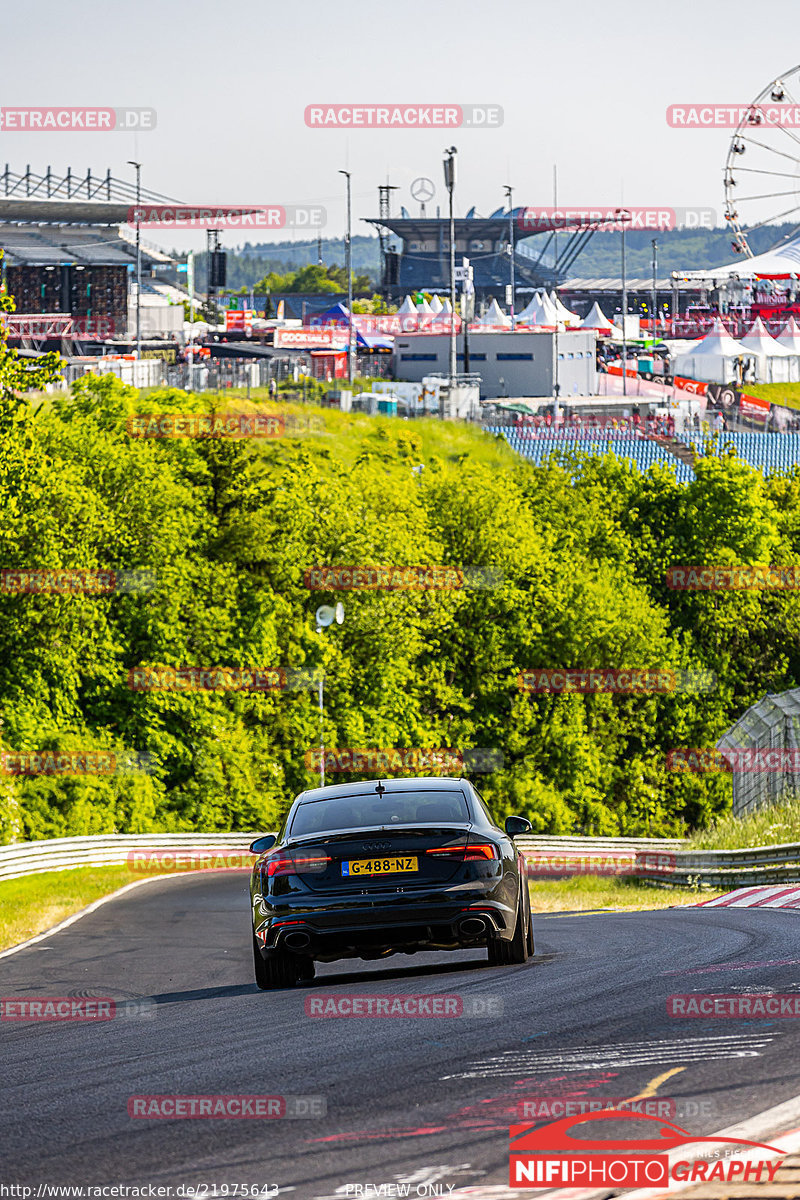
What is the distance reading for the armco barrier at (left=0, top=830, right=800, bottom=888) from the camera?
23.7 metres

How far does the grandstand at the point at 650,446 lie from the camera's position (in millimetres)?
69625

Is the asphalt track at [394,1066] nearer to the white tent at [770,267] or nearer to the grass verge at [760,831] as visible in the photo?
the grass verge at [760,831]

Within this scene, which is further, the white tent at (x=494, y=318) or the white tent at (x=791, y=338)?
the white tent at (x=494, y=318)

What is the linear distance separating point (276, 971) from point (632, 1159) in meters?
5.59

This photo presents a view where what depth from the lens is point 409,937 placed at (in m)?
9.76

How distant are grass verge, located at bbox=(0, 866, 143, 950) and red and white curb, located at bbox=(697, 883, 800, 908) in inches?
345

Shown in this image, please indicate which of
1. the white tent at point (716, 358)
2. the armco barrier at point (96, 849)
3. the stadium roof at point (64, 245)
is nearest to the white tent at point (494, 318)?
the white tent at point (716, 358)

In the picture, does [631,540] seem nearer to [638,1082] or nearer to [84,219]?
[638,1082]

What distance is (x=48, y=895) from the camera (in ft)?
89.7

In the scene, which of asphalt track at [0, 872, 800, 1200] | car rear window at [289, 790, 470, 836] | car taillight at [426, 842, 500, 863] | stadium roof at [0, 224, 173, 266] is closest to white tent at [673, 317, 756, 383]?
stadium roof at [0, 224, 173, 266]

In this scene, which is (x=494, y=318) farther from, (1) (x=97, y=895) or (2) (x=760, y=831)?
(2) (x=760, y=831)

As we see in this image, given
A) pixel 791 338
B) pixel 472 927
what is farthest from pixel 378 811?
pixel 791 338

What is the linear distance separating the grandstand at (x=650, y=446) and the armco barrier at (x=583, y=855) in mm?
31499

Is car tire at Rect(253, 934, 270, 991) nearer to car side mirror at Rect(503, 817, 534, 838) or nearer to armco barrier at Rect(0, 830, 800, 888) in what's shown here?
car side mirror at Rect(503, 817, 534, 838)
